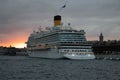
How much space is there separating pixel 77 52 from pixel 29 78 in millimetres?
60568

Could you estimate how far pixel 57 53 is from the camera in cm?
12075

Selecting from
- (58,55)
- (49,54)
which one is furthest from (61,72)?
(49,54)

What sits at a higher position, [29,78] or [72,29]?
[72,29]

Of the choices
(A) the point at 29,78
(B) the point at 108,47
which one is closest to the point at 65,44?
(A) the point at 29,78

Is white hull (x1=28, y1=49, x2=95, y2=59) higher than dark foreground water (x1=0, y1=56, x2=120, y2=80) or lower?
higher

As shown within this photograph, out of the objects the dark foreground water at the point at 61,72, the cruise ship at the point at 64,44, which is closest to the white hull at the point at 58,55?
the cruise ship at the point at 64,44

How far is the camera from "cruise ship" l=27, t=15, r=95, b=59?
118 m

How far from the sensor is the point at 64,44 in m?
120

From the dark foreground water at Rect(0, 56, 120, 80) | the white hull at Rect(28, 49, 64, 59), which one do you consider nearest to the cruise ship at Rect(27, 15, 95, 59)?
Answer: the white hull at Rect(28, 49, 64, 59)

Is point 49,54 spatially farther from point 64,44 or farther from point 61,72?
point 61,72

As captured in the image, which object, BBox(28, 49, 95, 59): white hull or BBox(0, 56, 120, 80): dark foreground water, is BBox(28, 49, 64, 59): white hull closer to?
BBox(28, 49, 95, 59): white hull

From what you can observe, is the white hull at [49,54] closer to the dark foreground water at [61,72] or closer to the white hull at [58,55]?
the white hull at [58,55]

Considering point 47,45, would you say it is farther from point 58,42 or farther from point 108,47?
point 108,47

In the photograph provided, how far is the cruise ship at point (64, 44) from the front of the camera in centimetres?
11771
